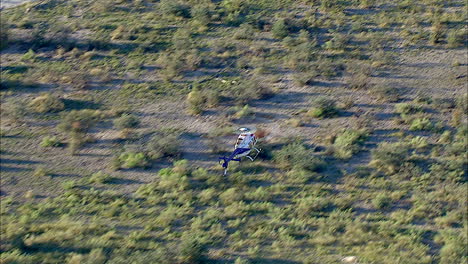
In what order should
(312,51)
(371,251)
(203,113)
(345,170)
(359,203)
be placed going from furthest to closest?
(312,51)
(203,113)
(345,170)
(359,203)
(371,251)

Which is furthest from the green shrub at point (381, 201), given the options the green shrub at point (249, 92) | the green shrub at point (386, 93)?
the green shrub at point (249, 92)

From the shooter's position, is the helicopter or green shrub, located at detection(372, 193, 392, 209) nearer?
green shrub, located at detection(372, 193, 392, 209)

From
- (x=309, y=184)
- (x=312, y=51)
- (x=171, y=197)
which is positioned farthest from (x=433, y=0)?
(x=171, y=197)

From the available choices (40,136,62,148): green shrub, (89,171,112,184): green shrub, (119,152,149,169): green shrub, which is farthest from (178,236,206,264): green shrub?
(40,136,62,148): green shrub

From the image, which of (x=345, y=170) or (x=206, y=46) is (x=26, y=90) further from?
(x=345, y=170)

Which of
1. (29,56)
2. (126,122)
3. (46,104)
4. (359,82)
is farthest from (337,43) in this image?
(29,56)

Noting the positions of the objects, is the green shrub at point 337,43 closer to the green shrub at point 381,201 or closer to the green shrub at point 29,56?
the green shrub at point 381,201

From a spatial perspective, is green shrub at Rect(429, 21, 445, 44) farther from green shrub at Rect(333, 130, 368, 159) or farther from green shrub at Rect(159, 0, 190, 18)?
green shrub at Rect(159, 0, 190, 18)
